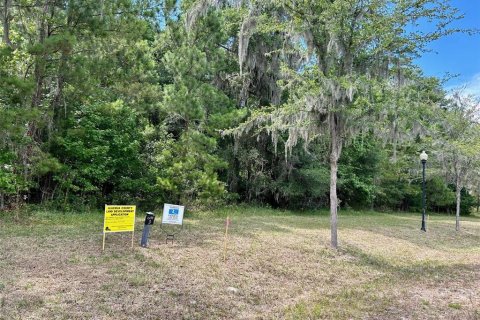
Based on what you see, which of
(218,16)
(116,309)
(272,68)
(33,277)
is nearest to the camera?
(116,309)

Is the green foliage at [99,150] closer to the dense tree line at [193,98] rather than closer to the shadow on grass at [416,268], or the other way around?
the dense tree line at [193,98]

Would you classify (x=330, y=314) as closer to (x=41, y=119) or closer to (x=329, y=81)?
(x=329, y=81)

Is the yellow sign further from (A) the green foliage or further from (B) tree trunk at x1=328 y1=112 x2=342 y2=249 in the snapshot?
(A) the green foliage

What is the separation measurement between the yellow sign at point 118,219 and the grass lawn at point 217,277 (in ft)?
1.32

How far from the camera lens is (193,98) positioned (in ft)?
37.8

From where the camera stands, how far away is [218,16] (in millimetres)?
12414

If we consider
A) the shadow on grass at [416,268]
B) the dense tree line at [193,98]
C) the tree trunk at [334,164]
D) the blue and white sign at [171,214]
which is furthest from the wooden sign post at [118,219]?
the shadow on grass at [416,268]

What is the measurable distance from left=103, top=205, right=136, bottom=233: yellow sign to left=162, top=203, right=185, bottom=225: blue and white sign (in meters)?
1.15

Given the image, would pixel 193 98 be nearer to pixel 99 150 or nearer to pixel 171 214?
pixel 99 150

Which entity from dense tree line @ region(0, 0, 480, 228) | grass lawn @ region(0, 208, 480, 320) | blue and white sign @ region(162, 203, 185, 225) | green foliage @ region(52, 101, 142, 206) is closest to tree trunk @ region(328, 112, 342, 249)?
dense tree line @ region(0, 0, 480, 228)

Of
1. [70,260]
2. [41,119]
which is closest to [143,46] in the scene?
[41,119]

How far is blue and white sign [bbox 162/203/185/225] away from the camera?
7895 millimetres

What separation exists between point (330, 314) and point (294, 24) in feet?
20.3

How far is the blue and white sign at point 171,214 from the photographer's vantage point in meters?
7.89
